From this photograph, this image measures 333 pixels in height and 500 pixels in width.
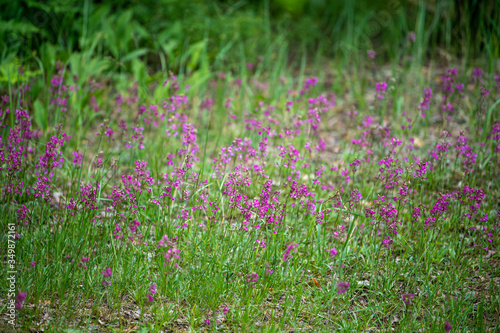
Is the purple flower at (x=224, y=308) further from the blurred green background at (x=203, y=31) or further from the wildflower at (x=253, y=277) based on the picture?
the blurred green background at (x=203, y=31)

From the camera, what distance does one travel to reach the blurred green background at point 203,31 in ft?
16.5

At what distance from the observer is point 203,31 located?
18.7 feet

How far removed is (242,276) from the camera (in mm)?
2699

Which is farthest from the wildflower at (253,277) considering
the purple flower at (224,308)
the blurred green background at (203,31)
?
the blurred green background at (203,31)

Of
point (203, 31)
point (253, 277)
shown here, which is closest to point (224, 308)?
point (253, 277)

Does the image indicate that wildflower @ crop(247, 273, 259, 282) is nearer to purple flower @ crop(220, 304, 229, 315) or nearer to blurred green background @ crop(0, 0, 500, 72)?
purple flower @ crop(220, 304, 229, 315)

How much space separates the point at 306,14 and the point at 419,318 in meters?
6.30

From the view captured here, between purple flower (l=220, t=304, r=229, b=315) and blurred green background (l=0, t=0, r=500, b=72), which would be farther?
blurred green background (l=0, t=0, r=500, b=72)

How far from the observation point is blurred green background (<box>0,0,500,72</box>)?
5023 millimetres

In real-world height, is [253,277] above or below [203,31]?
below

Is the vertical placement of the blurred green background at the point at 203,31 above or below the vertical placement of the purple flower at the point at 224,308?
above

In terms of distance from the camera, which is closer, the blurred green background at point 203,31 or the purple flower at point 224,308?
the purple flower at point 224,308

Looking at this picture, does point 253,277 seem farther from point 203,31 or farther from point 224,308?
point 203,31

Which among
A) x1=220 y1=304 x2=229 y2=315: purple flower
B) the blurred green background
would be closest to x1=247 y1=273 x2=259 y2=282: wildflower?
x1=220 y1=304 x2=229 y2=315: purple flower
